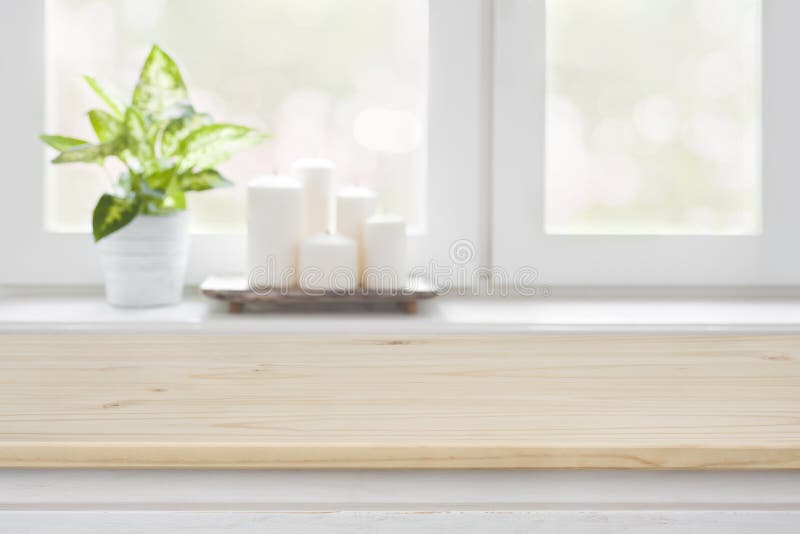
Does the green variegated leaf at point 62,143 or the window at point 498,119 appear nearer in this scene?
the green variegated leaf at point 62,143

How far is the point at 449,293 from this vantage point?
1.04m

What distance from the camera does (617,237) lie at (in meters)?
1.04

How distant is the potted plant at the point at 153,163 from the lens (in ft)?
2.83

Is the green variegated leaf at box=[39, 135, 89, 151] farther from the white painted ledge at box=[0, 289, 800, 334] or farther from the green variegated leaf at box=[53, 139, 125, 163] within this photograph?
the white painted ledge at box=[0, 289, 800, 334]

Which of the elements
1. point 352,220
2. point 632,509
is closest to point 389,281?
point 352,220

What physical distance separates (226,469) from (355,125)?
0.55m

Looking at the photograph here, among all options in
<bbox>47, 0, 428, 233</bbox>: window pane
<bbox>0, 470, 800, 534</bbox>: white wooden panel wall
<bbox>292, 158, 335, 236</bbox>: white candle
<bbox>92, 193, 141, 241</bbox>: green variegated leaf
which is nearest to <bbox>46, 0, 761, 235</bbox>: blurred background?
<bbox>47, 0, 428, 233</bbox>: window pane

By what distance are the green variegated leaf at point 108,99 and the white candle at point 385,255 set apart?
377mm

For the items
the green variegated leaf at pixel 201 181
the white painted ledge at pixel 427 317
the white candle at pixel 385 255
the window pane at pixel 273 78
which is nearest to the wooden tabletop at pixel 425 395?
the white painted ledge at pixel 427 317

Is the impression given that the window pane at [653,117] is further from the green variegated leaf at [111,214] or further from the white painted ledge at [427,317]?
the green variegated leaf at [111,214]

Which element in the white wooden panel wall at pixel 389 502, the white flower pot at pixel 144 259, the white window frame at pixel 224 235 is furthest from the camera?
the white window frame at pixel 224 235

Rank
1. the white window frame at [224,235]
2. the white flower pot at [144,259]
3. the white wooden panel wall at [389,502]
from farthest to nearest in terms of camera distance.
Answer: the white window frame at [224,235] < the white flower pot at [144,259] < the white wooden panel wall at [389,502]

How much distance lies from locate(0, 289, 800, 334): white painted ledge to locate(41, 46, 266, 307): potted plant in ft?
0.18

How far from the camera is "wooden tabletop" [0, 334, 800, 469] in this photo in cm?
78
